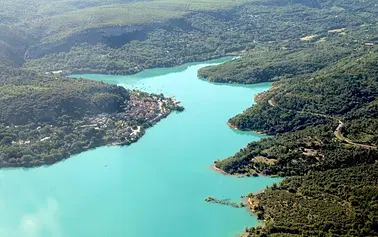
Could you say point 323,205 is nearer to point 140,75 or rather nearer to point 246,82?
point 246,82

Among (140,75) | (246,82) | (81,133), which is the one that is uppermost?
(81,133)

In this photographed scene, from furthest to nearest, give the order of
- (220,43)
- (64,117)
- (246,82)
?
(220,43) < (246,82) < (64,117)

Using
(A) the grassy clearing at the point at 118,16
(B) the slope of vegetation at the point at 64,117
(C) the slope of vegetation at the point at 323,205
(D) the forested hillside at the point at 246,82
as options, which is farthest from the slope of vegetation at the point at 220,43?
(C) the slope of vegetation at the point at 323,205

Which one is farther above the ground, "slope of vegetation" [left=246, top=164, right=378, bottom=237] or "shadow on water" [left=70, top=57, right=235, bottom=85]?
"slope of vegetation" [left=246, top=164, right=378, bottom=237]

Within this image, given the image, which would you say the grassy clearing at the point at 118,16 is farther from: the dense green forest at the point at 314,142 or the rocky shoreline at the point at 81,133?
the rocky shoreline at the point at 81,133

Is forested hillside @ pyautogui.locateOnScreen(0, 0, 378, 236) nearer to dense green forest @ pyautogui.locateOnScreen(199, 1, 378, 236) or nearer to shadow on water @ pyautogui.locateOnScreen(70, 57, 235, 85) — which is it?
dense green forest @ pyautogui.locateOnScreen(199, 1, 378, 236)

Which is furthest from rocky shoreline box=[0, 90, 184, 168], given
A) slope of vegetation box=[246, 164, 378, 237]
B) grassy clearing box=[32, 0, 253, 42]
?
grassy clearing box=[32, 0, 253, 42]

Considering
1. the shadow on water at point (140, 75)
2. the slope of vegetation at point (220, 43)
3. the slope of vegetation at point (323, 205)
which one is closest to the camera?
the slope of vegetation at point (323, 205)

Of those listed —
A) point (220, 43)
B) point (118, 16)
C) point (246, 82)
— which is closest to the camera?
point (246, 82)

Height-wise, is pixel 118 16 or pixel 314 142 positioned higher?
pixel 118 16

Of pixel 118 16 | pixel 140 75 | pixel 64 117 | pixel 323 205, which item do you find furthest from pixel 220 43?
pixel 323 205

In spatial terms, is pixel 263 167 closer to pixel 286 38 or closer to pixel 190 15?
pixel 286 38

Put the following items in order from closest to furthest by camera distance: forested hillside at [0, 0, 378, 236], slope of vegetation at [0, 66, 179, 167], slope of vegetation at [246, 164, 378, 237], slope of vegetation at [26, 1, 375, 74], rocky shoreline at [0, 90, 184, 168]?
slope of vegetation at [246, 164, 378, 237] → forested hillside at [0, 0, 378, 236] → rocky shoreline at [0, 90, 184, 168] → slope of vegetation at [0, 66, 179, 167] → slope of vegetation at [26, 1, 375, 74]
